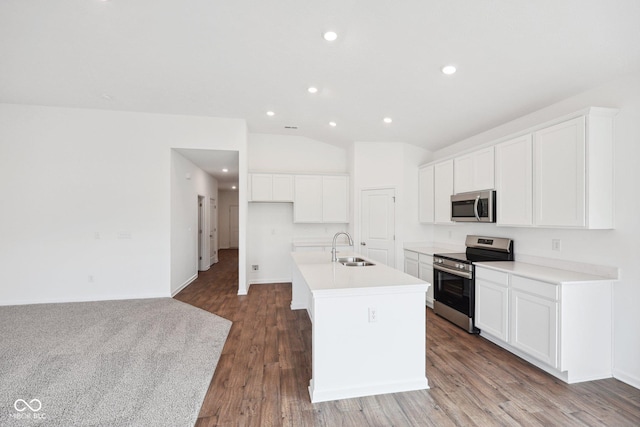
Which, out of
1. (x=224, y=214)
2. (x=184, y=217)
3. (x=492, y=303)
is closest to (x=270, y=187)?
(x=184, y=217)

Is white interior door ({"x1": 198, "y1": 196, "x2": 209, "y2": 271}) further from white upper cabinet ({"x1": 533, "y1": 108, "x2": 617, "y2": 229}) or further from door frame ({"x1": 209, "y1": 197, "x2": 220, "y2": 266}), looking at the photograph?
white upper cabinet ({"x1": 533, "y1": 108, "x2": 617, "y2": 229})

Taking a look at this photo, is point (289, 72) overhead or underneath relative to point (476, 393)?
overhead

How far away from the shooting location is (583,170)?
2490 millimetres

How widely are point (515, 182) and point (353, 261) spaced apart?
6.50 ft

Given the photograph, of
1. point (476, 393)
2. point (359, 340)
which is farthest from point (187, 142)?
point (476, 393)

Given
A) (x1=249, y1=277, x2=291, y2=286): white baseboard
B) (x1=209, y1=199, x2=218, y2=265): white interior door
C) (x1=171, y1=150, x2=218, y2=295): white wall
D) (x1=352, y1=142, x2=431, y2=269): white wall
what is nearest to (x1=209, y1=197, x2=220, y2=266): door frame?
(x1=209, y1=199, x2=218, y2=265): white interior door

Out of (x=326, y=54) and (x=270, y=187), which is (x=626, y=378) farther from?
(x=270, y=187)

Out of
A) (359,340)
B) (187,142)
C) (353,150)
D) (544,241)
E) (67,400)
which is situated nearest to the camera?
(67,400)

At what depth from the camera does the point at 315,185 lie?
5.70 meters

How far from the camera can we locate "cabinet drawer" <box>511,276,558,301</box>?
2.45m

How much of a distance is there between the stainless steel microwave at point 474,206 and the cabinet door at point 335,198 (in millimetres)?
2146

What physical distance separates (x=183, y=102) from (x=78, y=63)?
123 cm

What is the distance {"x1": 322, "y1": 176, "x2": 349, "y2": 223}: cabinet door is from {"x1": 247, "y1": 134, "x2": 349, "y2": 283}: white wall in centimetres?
32

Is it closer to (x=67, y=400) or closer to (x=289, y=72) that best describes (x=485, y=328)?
(x=289, y=72)
